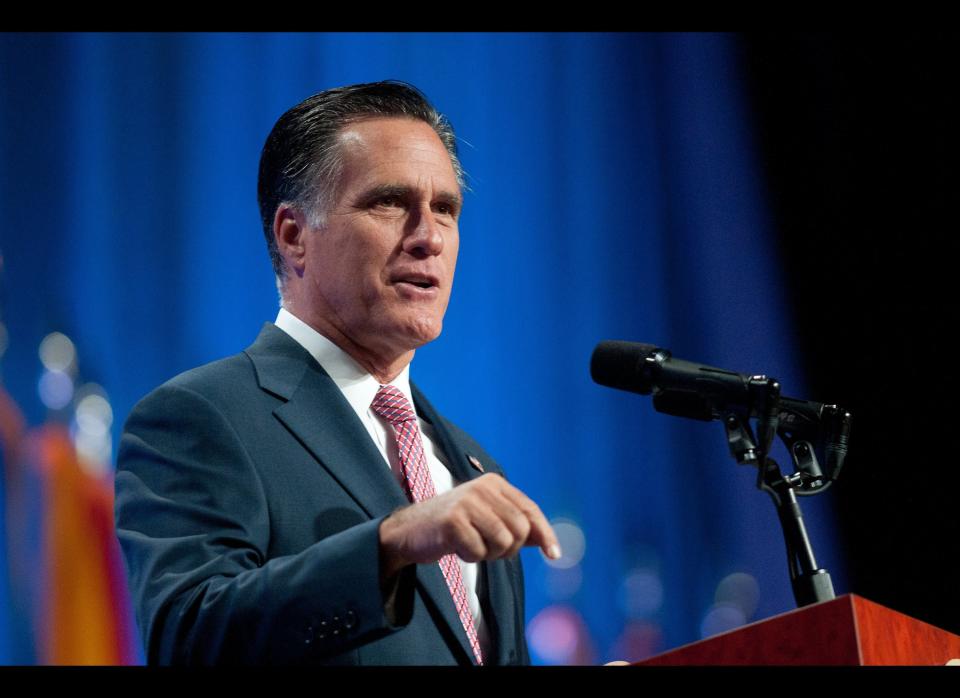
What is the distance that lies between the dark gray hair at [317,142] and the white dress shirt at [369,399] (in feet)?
0.78

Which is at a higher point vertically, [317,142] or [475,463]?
[317,142]

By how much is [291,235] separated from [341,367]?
352 millimetres

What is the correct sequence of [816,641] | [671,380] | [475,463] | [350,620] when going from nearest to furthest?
[816,641] < [350,620] < [671,380] < [475,463]

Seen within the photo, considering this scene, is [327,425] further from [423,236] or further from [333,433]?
[423,236]

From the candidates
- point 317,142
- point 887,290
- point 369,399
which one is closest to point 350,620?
point 369,399

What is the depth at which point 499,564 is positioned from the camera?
189 cm

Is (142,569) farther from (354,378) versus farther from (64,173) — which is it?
(64,173)

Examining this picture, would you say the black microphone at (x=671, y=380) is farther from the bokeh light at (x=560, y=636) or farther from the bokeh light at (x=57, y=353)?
the bokeh light at (x=57, y=353)

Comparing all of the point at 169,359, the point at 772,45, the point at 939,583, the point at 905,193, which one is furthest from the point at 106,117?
the point at 939,583

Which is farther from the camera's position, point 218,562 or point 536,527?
point 218,562

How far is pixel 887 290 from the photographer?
10.2 feet

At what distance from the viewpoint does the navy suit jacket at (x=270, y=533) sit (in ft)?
4.34

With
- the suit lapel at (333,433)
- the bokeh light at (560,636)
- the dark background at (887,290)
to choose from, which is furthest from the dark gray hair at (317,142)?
the bokeh light at (560,636)
